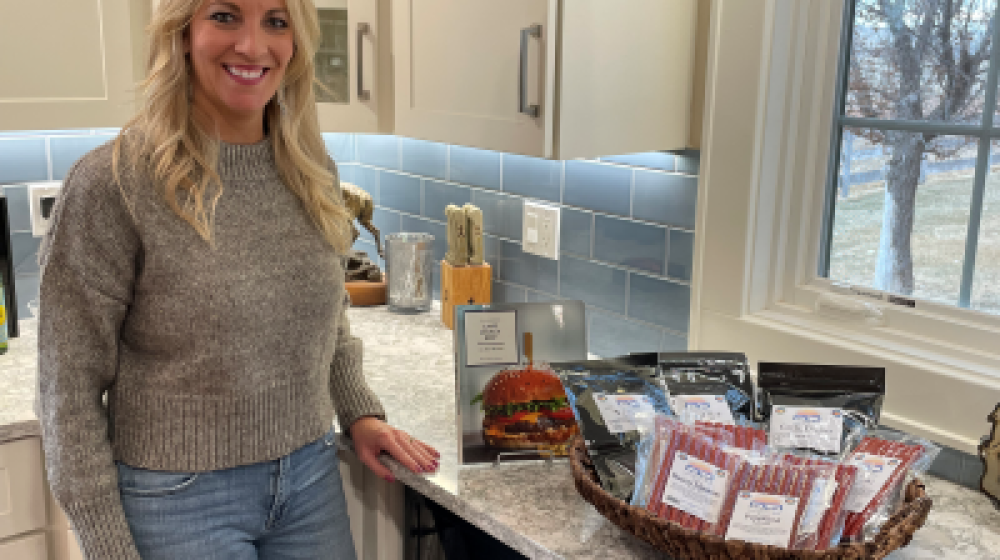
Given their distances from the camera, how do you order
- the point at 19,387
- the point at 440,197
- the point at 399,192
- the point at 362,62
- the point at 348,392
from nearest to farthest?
1. the point at 348,392
2. the point at 19,387
3. the point at 362,62
4. the point at 440,197
5. the point at 399,192

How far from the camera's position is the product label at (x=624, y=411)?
125 centimetres

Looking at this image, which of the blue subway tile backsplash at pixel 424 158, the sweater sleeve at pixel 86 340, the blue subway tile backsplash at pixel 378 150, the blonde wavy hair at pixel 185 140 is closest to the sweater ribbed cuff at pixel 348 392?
the blonde wavy hair at pixel 185 140

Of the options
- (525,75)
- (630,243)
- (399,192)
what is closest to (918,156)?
(630,243)

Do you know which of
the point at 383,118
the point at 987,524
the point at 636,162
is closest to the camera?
the point at 987,524

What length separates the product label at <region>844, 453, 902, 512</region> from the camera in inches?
41.8

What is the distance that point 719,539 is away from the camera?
3.27 ft

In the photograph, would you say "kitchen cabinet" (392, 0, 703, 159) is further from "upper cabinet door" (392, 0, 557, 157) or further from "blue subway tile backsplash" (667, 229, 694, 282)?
"blue subway tile backsplash" (667, 229, 694, 282)

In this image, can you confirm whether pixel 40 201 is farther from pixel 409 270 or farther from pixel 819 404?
pixel 819 404

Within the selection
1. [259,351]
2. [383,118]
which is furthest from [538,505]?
[383,118]

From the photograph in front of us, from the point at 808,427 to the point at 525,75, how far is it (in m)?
0.70

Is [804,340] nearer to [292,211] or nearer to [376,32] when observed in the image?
[292,211]

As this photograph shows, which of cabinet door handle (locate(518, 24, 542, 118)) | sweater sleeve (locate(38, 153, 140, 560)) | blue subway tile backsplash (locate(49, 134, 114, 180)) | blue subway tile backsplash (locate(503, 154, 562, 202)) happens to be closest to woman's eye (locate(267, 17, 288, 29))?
sweater sleeve (locate(38, 153, 140, 560))

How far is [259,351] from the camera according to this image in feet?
3.95

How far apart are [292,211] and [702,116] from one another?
78 cm
